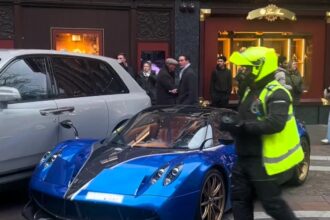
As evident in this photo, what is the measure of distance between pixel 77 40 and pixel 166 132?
7.13 meters

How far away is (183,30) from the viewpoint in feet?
41.8

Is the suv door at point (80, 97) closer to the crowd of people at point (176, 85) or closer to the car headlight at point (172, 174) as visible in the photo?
the car headlight at point (172, 174)

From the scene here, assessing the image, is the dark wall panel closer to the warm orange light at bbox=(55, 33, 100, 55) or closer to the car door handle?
the warm orange light at bbox=(55, 33, 100, 55)

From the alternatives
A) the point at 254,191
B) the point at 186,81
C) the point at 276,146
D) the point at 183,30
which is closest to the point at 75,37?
the point at 183,30

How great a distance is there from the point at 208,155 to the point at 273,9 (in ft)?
28.3

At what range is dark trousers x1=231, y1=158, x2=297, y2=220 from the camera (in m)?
4.13

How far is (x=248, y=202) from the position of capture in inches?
173

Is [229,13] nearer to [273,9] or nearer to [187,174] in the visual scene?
[273,9]

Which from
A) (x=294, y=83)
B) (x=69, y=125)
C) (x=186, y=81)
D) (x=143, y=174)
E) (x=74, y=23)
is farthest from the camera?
(x=74, y=23)

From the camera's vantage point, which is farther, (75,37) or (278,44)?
(278,44)

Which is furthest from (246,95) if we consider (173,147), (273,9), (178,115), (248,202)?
(273,9)

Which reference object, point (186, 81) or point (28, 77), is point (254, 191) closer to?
point (28, 77)

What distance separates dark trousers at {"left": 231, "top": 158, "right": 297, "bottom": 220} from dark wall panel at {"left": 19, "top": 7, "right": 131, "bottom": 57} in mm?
8487

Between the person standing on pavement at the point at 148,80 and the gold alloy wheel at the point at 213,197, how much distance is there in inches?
223
